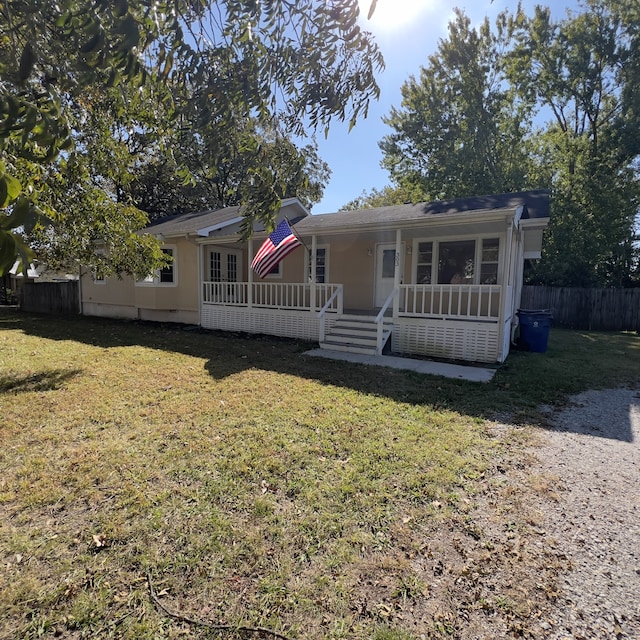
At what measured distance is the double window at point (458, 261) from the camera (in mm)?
9453

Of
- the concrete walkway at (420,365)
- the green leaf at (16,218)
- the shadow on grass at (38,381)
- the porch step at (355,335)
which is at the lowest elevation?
the shadow on grass at (38,381)

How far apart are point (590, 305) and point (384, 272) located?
35.0ft

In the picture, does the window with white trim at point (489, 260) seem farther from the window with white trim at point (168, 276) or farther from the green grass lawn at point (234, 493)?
the window with white trim at point (168, 276)

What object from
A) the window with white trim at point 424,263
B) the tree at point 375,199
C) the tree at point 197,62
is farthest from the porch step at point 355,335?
the tree at point 375,199

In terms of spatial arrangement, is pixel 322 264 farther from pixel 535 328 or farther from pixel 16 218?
pixel 16 218

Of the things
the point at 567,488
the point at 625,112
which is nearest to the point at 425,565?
the point at 567,488

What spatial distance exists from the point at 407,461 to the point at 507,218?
5.69m

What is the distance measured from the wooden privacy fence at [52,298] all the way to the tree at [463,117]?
19704 mm

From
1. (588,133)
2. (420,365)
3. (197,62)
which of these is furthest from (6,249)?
(588,133)

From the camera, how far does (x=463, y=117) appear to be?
22.2 m

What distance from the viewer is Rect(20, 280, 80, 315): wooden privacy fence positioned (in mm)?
16766

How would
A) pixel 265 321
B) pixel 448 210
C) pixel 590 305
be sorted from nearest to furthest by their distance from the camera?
pixel 448 210, pixel 265 321, pixel 590 305

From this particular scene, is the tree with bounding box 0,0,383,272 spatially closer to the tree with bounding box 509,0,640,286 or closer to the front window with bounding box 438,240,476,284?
the front window with bounding box 438,240,476,284

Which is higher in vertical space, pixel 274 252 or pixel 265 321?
pixel 274 252
